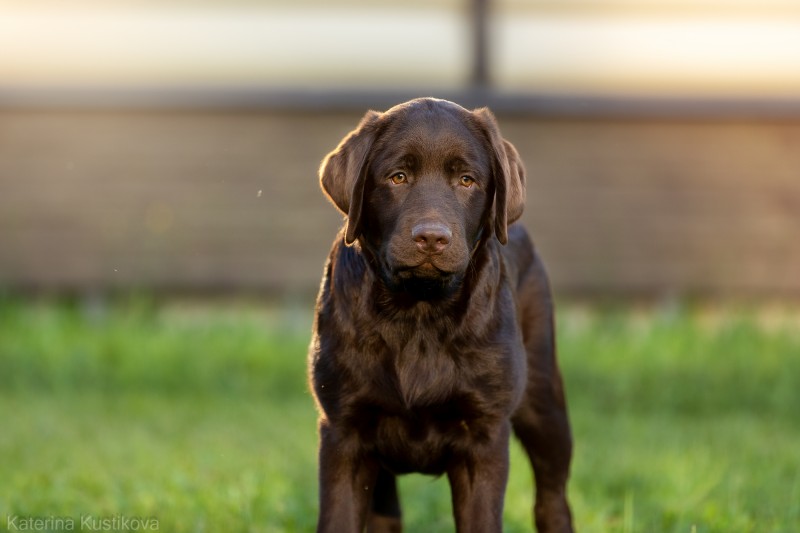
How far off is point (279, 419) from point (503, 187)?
160 inches

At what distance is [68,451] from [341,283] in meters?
3.10

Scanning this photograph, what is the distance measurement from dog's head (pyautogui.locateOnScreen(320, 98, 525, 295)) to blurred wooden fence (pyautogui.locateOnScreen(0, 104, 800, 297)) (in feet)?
20.6

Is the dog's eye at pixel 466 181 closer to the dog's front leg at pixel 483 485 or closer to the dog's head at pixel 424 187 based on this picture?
the dog's head at pixel 424 187

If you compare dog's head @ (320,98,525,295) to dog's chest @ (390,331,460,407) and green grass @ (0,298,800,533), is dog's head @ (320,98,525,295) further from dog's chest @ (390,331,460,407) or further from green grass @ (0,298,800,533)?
green grass @ (0,298,800,533)

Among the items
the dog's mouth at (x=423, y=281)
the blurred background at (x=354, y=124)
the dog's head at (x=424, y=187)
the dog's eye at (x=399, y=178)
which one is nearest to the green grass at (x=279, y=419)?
the blurred background at (x=354, y=124)

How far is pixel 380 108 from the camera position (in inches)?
392

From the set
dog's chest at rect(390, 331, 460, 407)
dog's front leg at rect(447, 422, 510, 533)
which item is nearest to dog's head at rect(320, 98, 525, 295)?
dog's chest at rect(390, 331, 460, 407)

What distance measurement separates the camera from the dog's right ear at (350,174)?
3600 mm

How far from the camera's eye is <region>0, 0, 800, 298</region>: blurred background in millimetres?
9961

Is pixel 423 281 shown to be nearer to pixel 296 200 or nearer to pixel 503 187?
pixel 503 187

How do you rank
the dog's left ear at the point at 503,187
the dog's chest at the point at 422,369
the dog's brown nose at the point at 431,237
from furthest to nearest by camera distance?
the dog's left ear at the point at 503,187
the dog's chest at the point at 422,369
the dog's brown nose at the point at 431,237

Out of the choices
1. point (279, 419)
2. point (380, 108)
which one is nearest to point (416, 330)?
point (279, 419)

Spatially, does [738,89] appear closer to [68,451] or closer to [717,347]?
[717,347]

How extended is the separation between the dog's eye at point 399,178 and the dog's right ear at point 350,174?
0.32ft
